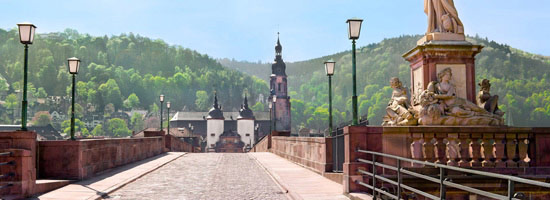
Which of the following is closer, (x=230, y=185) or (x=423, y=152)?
(x=423, y=152)

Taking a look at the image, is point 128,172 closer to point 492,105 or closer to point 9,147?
point 9,147

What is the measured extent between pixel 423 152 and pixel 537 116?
6731 inches

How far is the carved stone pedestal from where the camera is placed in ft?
52.1

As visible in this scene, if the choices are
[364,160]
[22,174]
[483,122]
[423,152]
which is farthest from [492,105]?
[22,174]

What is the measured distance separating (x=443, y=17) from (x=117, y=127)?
18393 centimetres

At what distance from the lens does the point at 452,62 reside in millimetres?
16078

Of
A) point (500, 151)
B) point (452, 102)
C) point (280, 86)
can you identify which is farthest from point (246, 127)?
point (500, 151)

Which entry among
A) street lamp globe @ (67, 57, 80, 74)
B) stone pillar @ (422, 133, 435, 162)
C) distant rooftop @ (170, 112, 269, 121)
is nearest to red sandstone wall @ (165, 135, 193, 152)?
street lamp globe @ (67, 57, 80, 74)

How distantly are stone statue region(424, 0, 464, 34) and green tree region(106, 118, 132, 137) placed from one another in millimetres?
181263

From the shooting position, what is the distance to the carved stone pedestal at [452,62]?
15883 mm

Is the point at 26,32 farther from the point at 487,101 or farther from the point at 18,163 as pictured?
the point at 487,101

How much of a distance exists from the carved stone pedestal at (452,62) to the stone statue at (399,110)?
24.3 inches

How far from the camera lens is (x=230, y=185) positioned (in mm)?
15672

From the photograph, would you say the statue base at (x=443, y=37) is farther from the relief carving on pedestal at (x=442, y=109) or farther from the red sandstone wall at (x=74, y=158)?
the red sandstone wall at (x=74, y=158)
